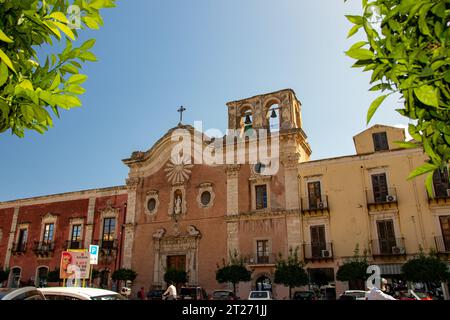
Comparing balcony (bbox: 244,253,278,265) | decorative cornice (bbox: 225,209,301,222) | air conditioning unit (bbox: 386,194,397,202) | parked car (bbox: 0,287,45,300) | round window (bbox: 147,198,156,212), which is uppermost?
round window (bbox: 147,198,156,212)

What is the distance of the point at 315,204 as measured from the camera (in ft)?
77.2

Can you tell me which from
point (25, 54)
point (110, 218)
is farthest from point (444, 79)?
point (110, 218)

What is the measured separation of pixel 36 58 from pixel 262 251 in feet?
73.2

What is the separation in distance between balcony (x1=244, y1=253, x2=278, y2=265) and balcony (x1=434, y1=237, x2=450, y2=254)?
29.1 ft

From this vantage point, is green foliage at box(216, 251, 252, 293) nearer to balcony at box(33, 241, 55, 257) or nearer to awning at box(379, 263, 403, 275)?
awning at box(379, 263, 403, 275)

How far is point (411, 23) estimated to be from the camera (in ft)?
8.83

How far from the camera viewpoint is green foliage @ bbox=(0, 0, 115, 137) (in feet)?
7.96

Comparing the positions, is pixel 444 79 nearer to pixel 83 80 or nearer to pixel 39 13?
pixel 83 80

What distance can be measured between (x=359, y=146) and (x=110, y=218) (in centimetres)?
1959

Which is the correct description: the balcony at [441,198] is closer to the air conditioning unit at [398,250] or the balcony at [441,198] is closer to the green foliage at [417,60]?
the air conditioning unit at [398,250]

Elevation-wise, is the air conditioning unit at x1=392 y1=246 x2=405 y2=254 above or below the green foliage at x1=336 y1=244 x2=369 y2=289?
above

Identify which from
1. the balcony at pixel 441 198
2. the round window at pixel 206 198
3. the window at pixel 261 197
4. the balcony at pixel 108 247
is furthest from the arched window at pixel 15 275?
the balcony at pixel 441 198

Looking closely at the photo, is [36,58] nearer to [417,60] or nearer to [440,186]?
[417,60]

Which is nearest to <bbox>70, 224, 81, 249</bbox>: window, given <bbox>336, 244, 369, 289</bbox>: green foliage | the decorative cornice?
the decorative cornice
